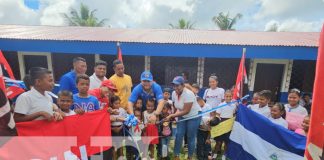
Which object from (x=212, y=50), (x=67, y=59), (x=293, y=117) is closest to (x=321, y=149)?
(x=293, y=117)

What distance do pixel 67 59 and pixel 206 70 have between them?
6096 mm

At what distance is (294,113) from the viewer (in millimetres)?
→ 3260

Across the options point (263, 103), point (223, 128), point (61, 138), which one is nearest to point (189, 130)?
point (223, 128)

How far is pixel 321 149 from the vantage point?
1.33 metres

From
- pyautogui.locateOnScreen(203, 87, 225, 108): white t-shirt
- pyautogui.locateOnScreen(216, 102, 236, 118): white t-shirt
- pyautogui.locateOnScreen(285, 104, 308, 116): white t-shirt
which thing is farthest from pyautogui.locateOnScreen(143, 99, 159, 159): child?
pyautogui.locateOnScreen(285, 104, 308, 116): white t-shirt

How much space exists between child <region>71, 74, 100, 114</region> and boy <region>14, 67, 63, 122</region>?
0.96 feet

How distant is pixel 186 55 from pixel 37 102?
5.99m

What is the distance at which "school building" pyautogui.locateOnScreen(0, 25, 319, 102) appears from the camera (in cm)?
769

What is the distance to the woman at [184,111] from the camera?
3.45m

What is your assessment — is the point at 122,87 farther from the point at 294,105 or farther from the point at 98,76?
the point at 294,105

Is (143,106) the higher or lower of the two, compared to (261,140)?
higher

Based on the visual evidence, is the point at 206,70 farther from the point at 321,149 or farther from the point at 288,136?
the point at 321,149

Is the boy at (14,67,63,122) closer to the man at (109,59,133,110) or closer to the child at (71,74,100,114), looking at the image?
the child at (71,74,100,114)

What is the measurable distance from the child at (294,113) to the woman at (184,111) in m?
1.36
